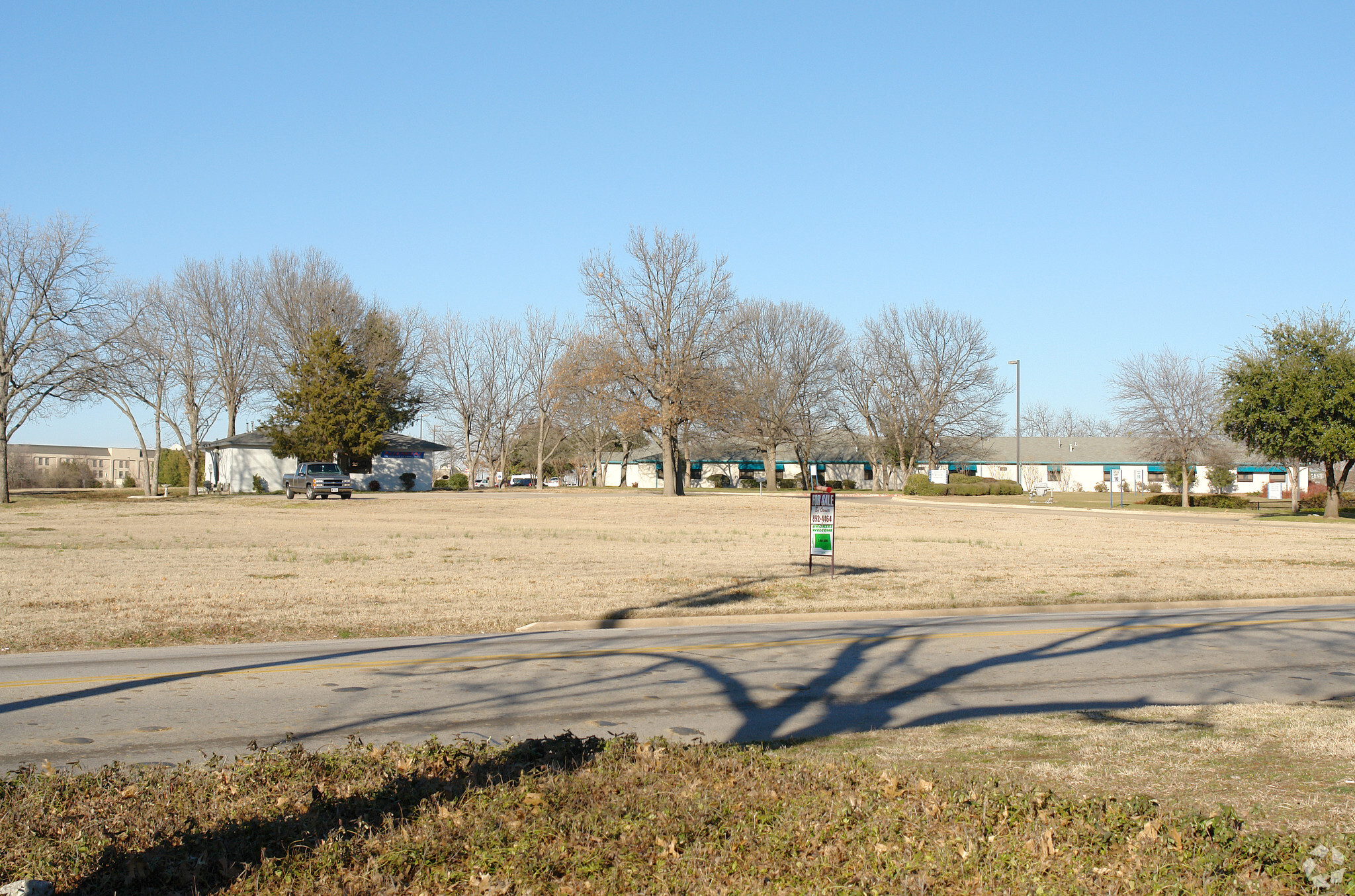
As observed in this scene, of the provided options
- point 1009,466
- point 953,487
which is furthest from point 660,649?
point 1009,466

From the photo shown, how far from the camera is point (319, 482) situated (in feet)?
166

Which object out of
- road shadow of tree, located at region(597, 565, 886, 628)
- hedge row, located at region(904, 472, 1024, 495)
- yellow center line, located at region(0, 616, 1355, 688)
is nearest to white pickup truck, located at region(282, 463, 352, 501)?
hedge row, located at region(904, 472, 1024, 495)

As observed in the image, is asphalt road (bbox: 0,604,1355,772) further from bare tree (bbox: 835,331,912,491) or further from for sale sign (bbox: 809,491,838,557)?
bare tree (bbox: 835,331,912,491)

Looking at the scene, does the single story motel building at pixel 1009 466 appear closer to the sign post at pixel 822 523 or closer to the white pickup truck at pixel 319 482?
the white pickup truck at pixel 319 482

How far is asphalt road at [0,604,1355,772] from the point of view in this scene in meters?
6.80

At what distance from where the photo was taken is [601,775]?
5125 mm

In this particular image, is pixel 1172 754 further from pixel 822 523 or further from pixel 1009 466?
pixel 1009 466

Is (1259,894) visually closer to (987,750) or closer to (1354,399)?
(987,750)

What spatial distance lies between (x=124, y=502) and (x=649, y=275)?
29352mm

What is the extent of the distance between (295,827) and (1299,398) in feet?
140

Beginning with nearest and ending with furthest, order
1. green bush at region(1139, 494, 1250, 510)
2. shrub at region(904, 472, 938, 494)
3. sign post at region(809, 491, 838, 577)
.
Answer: sign post at region(809, 491, 838, 577) < green bush at region(1139, 494, 1250, 510) < shrub at region(904, 472, 938, 494)

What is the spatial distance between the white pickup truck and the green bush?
4199cm

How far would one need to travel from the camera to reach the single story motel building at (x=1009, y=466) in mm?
88125

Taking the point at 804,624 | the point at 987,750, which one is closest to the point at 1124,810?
the point at 987,750
